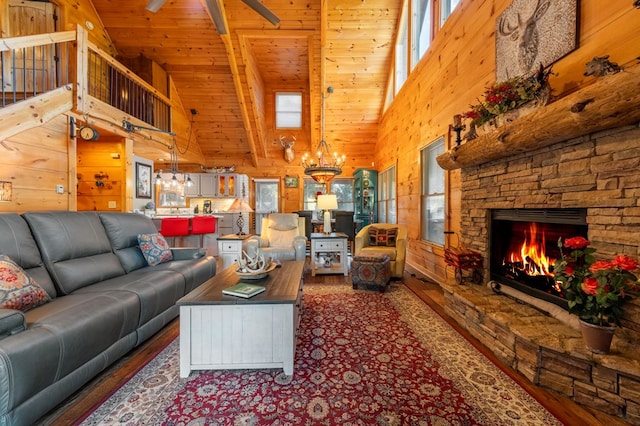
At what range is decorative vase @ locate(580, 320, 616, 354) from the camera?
1.52 meters

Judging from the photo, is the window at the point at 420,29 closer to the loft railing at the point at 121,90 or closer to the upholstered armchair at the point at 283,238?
the upholstered armchair at the point at 283,238

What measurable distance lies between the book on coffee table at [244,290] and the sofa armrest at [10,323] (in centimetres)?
100

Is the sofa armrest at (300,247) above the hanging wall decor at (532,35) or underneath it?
underneath

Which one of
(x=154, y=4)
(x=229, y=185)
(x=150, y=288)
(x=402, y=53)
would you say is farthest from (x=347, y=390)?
(x=229, y=185)

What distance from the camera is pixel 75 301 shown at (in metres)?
1.89

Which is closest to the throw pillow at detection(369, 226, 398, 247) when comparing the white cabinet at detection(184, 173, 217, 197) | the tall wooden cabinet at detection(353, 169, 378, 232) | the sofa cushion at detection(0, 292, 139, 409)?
the tall wooden cabinet at detection(353, 169, 378, 232)

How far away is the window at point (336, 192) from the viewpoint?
8732 mm

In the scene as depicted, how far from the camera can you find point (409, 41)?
5.49 metres

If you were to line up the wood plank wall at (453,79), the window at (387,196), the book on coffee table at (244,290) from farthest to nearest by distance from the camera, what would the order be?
the window at (387,196)
the book on coffee table at (244,290)
the wood plank wall at (453,79)

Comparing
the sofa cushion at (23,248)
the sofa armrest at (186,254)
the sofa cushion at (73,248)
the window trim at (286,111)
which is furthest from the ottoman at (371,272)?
the window trim at (286,111)

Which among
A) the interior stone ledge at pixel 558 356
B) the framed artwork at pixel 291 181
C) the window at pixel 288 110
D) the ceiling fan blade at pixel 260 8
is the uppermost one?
the window at pixel 288 110

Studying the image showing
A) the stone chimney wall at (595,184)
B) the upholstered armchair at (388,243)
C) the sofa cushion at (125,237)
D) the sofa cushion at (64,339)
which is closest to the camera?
the sofa cushion at (64,339)

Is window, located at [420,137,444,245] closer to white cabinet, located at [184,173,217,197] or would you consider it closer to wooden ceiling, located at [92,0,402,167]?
wooden ceiling, located at [92,0,402,167]

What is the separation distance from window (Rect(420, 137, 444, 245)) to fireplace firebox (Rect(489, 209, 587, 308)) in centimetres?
152
